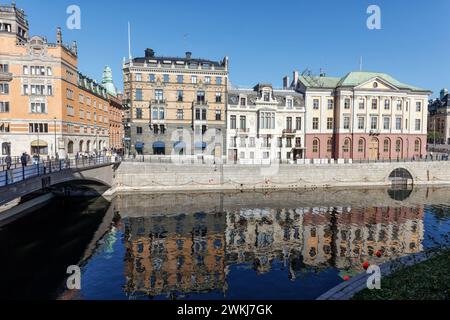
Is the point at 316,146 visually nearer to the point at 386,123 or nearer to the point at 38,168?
the point at 386,123

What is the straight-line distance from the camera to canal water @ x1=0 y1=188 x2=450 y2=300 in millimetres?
19062

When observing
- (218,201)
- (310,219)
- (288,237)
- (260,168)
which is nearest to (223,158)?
(260,168)

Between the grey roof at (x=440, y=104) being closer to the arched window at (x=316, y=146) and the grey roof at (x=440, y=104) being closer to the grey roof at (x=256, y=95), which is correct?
the arched window at (x=316, y=146)

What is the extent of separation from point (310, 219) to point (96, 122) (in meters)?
56.9

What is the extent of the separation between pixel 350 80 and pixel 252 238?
5187 centimetres

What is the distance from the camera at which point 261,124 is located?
61.6 m

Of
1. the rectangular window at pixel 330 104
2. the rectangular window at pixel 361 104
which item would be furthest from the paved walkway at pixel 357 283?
the rectangular window at pixel 361 104

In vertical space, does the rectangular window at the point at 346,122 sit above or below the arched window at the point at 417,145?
above

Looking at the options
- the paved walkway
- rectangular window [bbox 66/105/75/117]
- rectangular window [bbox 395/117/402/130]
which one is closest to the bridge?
rectangular window [bbox 66/105/75/117]

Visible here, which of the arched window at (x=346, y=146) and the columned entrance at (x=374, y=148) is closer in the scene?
the arched window at (x=346, y=146)

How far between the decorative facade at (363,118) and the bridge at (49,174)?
43261mm

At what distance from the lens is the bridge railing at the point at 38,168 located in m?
22.2

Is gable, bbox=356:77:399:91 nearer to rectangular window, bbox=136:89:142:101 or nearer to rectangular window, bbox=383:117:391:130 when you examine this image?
rectangular window, bbox=383:117:391:130

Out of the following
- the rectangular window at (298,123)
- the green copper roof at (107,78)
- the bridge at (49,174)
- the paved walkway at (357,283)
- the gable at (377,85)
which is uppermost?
the green copper roof at (107,78)
